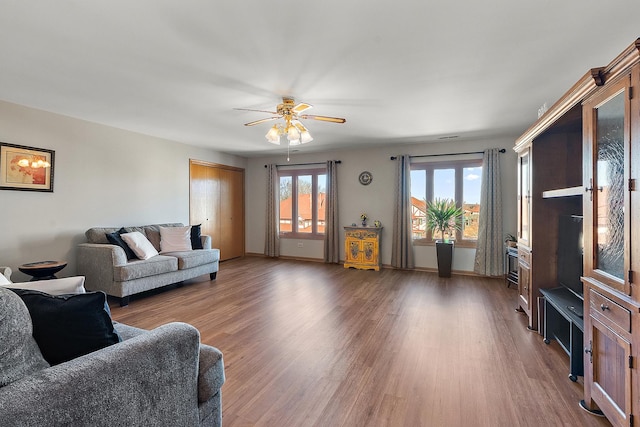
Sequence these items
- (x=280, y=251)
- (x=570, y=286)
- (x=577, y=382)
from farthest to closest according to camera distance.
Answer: (x=280, y=251) → (x=570, y=286) → (x=577, y=382)

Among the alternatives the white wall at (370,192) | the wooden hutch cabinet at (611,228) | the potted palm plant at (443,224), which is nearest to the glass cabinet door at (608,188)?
the wooden hutch cabinet at (611,228)

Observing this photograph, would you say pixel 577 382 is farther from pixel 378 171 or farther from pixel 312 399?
pixel 378 171

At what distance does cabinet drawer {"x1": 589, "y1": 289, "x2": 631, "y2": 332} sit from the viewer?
1.51 meters

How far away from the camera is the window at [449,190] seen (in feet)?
17.8

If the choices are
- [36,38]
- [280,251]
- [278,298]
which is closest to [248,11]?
[36,38]

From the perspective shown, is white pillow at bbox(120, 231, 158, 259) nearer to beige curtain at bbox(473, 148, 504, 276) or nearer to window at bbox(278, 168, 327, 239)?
window at bbox(278, 168, 327, 239)

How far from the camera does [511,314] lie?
3.42 m

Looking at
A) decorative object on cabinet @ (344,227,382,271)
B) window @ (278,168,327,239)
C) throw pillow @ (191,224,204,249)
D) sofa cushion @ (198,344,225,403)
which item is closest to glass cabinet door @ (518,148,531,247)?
decorative object on cabinet @ (344,227,382,271)

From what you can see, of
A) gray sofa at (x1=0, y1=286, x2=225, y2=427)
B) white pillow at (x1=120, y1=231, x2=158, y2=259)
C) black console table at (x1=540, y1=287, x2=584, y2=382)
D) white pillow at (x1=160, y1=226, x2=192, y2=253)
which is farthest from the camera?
white pillow at (x1=160, y1=226, x2=192, y2=253)

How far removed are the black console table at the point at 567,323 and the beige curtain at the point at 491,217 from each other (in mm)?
2488

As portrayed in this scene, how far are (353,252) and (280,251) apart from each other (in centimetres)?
200

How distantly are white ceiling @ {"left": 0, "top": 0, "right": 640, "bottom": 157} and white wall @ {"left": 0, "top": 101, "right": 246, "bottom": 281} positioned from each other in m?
0.38

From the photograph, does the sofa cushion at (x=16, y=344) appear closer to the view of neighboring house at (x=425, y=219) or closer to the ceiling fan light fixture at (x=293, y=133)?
the ceiling fan light fixture at (x=293, y=133)

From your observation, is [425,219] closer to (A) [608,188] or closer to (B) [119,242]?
(A) [608,188]
